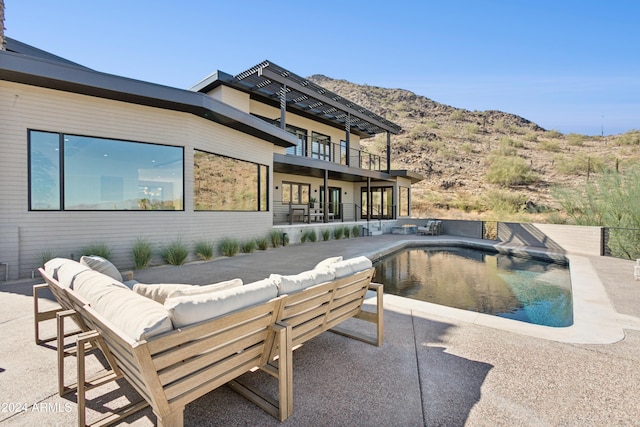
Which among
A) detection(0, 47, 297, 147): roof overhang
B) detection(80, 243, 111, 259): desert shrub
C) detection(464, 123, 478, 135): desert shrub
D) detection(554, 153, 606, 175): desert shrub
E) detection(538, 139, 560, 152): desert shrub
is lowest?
detection(80, 243, 111, 259): desert shrub

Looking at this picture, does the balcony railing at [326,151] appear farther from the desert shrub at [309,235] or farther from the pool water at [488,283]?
the pool water at [488,283]

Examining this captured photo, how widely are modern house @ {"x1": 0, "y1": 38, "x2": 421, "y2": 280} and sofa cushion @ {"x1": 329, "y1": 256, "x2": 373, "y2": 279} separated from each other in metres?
6.17

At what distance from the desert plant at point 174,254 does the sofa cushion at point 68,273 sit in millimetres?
4722

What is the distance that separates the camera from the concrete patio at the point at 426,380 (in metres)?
1.99

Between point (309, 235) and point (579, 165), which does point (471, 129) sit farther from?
point (309, 235)

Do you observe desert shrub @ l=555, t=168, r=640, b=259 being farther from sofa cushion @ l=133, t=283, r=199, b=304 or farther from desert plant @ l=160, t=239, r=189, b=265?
desert plant @ l=160, t=239, r=189, b=265

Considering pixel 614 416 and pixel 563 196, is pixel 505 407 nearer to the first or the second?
pixel 614 416

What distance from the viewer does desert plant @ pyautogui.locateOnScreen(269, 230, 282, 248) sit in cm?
1071

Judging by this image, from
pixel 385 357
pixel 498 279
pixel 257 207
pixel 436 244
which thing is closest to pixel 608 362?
pixel 385 357

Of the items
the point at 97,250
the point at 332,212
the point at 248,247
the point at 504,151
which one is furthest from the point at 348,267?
the point at 504,151

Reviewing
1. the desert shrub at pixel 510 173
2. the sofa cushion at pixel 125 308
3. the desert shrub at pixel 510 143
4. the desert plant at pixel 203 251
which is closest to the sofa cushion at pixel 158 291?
the sofa cushion at pixel 125 308

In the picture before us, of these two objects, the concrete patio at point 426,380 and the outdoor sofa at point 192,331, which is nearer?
the outdoor sofa at point 192,331

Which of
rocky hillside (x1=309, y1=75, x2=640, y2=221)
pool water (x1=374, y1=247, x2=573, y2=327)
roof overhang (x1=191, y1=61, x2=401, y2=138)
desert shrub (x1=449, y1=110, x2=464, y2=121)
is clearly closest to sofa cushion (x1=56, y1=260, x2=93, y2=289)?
pool water (x1=374, y1=247, x2=573, y2=327)

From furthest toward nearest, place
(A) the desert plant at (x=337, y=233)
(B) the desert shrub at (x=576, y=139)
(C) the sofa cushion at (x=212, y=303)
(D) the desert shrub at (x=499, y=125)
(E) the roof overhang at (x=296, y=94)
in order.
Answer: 1. (D) the desert shrub at (x=499, y=125)
2. (B) the desert shrub at (x=576, y=139)
3. (A) the desert plant at (x=337, y=233)
4. (E) the roof overhang at (x=296, y=94)
5. (C) the sofa cushion at (x=212, y=303)
